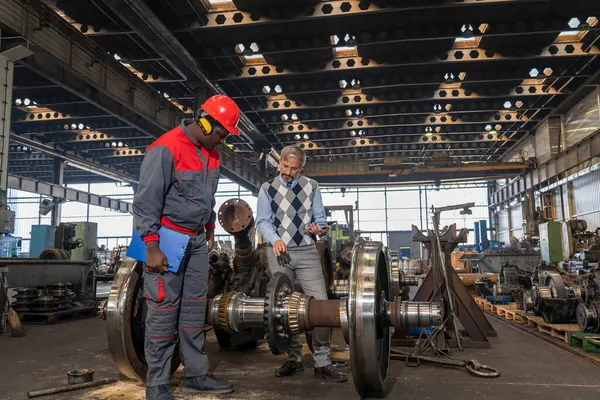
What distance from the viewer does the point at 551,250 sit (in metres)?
8.48

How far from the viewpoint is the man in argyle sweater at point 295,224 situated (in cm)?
315

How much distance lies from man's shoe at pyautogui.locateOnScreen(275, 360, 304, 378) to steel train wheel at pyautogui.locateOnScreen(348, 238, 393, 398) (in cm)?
76

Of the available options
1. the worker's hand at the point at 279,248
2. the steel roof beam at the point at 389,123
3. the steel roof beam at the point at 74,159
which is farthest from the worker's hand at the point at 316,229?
the steel roof beam at the point at 74,159

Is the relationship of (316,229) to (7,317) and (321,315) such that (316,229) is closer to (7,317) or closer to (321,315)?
(321,315)

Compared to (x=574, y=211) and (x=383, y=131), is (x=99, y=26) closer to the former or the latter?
(x=383, y=131)

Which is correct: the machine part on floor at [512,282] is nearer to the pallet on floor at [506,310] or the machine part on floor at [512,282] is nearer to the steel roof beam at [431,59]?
the pallet on floor at [506,310]

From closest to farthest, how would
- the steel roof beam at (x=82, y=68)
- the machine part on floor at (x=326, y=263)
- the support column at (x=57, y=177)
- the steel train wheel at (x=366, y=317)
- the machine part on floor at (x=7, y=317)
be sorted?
the steel train wheel at (x=366, y=317)
the machine part on floor at (x=326, y=263)
the machine part on floor at (x=7, y=317)
the steel roof beam at (x=82, y=68)
the support column at (x=57, y=177)

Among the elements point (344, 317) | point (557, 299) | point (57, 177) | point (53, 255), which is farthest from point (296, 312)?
point (57, 177)

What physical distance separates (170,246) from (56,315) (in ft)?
15.6

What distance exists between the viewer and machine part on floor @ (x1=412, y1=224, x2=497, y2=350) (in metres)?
4.22

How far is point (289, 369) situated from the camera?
3113 millimetres

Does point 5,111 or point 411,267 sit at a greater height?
point 5,111

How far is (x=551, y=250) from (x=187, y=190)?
7988 millimetres

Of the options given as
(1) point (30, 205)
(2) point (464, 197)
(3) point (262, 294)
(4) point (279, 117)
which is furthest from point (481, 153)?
(1) point (30, 205)
